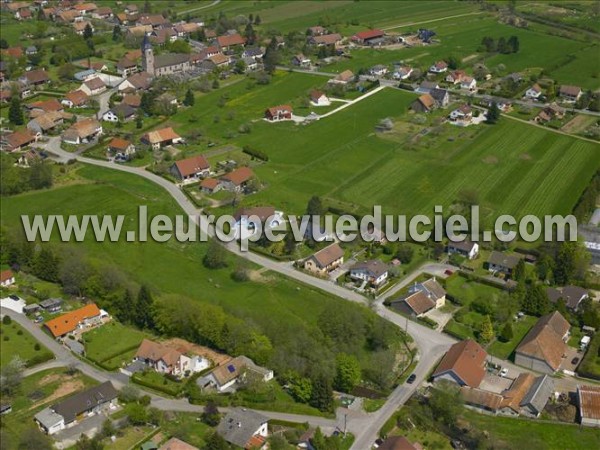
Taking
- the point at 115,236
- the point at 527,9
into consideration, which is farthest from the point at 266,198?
the point at 527,9

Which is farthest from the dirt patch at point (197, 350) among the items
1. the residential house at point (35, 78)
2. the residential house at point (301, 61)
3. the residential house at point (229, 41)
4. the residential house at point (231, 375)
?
the residential house at point (229, 41)

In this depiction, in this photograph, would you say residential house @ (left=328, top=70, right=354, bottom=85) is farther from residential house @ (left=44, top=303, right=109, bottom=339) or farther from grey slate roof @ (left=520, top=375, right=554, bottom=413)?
grey slate roof @ (left=520, top=375, right=554, bottom=413)

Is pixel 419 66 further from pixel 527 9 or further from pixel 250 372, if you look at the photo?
pixel 250 372

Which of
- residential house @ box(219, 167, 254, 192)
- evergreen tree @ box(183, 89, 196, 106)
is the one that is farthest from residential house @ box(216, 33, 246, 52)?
residential house @ box(219, 167, 254, 192)

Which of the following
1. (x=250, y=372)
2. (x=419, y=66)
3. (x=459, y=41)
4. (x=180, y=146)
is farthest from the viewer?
(x=459, y=41)

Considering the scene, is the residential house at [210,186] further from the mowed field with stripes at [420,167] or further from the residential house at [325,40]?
the residential house at [325,40]

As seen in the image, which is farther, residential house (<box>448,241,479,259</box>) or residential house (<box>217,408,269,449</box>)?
residential house (<box>448,241,479,259</box>)

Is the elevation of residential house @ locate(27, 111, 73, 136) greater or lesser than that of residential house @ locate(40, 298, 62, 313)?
greater
